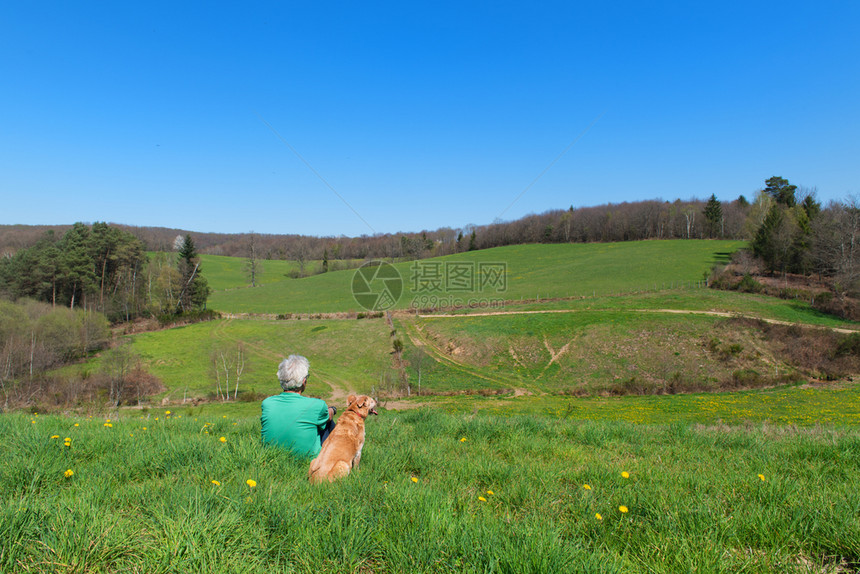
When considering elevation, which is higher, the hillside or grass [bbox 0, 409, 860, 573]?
grass [bbox 0, 409, 860, 573]

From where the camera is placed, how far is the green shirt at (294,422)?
14.8ft

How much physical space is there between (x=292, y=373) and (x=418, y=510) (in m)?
2.72

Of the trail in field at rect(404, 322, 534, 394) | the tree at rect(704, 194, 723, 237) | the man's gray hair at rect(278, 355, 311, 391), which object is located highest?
the tree at rect(704, 194, 723, 237)

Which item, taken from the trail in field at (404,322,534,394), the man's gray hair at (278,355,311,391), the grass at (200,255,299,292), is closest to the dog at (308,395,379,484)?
the man's gray hair at (278,355,311,391)

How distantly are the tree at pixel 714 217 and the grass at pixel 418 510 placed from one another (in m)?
104

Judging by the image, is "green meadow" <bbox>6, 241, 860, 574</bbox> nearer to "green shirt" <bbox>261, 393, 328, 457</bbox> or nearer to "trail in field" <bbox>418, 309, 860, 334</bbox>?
"green shirt" <bbox>261, 393, 328, 457</bbox>

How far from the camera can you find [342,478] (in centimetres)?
345

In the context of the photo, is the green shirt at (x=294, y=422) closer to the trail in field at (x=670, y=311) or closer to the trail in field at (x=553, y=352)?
the trail in field at (x=553, y=352)

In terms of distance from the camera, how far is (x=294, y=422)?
15.0ft

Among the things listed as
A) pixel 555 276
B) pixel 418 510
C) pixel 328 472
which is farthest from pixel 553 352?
pixel 418 510

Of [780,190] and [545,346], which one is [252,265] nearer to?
[545,346]

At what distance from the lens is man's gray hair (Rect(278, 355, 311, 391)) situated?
485 cm

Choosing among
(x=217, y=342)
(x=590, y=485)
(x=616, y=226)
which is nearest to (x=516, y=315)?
(x=217, y=342)

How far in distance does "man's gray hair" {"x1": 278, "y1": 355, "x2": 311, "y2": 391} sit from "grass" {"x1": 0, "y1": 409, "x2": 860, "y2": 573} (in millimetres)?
743
